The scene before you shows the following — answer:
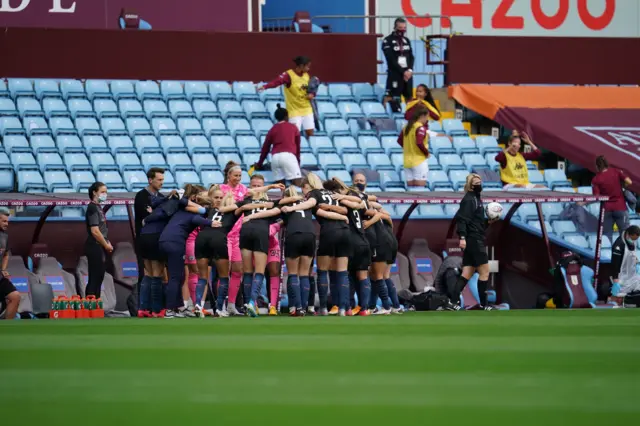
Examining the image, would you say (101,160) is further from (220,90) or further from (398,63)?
(398,63)

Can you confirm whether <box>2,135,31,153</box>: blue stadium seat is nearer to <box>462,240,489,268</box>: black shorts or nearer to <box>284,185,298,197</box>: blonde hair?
<box>284,185,298,197</box>: blonde hair

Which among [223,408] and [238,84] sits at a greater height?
[238,84]

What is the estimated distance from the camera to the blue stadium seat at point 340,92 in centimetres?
2450

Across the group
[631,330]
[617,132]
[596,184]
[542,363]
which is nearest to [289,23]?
[617,132]

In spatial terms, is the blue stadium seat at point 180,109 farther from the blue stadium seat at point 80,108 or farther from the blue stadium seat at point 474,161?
the blue stadium seat at point 474,161

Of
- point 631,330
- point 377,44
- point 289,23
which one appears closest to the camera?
point 631,330

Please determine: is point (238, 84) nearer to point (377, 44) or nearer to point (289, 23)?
point (377, 44)

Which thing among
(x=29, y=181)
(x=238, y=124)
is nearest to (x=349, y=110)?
(x=238, y=124)

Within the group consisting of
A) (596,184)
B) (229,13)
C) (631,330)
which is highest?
(229,13)

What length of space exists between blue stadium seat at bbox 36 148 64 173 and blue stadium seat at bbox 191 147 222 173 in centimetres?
228

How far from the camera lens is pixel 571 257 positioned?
1969 centimetres

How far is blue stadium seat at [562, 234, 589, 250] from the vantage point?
21.1m

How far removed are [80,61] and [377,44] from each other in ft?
20.3

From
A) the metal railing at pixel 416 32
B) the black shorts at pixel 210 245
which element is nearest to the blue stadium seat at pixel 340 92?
the metal railing at pixel 416 32
